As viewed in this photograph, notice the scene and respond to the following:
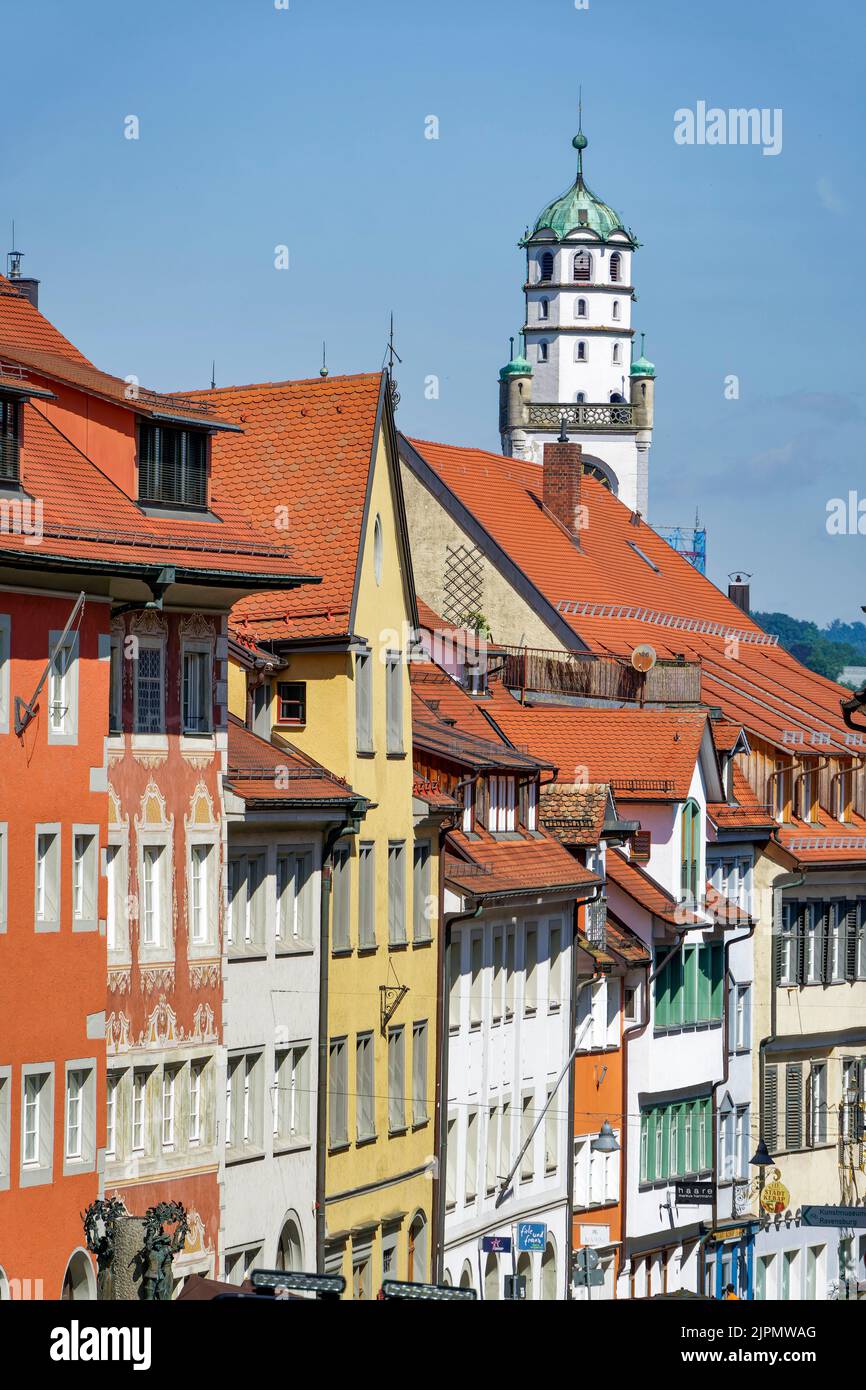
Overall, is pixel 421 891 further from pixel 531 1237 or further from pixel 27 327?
pixel 27 327

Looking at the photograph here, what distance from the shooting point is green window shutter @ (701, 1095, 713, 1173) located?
70562 millimetres

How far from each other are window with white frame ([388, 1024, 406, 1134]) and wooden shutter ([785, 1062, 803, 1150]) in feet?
85.5

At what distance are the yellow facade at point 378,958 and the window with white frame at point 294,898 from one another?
1.12m

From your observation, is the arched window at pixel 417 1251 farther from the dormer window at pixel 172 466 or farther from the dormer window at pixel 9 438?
the dormer window at pixel 9 438

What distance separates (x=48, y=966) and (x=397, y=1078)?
1441 cm

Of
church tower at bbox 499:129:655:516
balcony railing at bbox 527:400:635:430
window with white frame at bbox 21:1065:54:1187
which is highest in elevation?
church tower at bbox 499:129:655:516

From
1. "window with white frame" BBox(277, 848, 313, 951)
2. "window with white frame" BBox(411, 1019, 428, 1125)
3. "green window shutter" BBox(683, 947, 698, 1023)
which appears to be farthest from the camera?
"green window shutter" BBox(683, 947, 698, 1023)

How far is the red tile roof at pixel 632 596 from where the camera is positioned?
80.3 meters

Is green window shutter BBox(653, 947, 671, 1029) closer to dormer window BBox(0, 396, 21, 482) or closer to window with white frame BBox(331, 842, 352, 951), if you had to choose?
window with white frame BBox(331, 842, 352, 951)

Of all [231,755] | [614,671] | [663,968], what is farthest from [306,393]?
[614,671]

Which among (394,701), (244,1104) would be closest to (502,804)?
(394,701)

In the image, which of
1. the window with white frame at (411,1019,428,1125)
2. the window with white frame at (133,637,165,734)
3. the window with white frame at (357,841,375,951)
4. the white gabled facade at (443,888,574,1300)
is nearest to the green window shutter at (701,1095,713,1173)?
the white gabled facade at (443,888,574,1300)

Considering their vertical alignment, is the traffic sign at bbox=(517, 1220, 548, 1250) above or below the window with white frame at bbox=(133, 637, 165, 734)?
below
